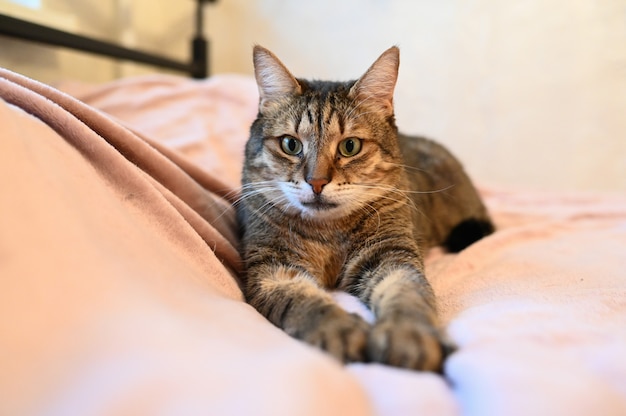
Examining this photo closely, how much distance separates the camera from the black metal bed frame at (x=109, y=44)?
64.1 inches

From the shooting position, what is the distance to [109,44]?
6.56ft

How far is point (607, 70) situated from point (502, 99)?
0.54m

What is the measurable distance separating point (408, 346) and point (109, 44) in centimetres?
189

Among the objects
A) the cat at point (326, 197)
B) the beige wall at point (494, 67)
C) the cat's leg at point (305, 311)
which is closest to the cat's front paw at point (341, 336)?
the cat's leg at point (305, 311)

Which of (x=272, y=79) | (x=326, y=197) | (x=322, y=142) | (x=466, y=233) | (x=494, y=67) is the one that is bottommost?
(x=466, y=233)

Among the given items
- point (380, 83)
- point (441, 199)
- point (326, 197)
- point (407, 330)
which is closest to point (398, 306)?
point (407, 330)

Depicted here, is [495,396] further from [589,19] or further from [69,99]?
[589,19]

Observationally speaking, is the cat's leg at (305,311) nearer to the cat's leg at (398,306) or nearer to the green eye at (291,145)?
the cat's leg at (398,306)

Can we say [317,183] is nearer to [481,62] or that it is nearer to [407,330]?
[407,330]

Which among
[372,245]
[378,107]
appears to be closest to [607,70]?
[378,107]

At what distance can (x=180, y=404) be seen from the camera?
560mm

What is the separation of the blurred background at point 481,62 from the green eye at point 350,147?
1589 millimetres

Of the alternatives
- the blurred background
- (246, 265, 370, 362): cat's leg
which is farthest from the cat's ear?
the blurred background

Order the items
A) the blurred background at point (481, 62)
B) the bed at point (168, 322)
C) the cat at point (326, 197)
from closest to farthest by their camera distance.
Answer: the bed at point (168, 322)
the cat at point (326, 197)
the blurred background at point (481, 62)
